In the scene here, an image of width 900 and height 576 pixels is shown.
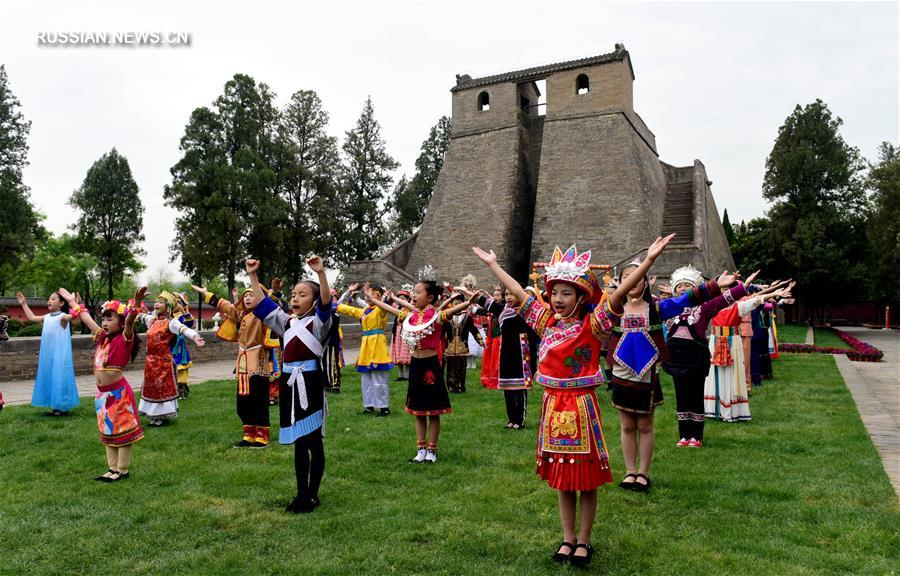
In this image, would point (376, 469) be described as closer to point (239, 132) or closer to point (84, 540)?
point (84, 540)

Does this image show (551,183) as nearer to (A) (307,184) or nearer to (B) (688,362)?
(A) (307,184)

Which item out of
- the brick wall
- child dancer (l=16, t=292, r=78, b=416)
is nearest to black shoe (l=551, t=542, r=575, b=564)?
child dancer (l=16, t=292, r=78, b=416)

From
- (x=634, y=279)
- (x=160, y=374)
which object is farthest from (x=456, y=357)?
(x=634, y=279)

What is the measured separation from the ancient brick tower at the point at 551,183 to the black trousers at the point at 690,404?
22845 mm

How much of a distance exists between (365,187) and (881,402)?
36.4m

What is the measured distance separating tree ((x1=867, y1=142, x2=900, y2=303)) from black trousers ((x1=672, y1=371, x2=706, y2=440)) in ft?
A: 115

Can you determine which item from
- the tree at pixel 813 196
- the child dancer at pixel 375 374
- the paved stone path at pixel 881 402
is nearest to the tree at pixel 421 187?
the tree at pixel 813 196

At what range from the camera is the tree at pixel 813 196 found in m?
39.9

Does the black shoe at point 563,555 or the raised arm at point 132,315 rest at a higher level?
the raised arm at point 132,315

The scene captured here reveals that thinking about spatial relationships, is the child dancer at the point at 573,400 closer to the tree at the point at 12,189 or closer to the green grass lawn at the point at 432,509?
the green grass lawn at the point at 432,509

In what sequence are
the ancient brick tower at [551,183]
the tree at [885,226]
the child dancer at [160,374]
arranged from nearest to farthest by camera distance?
the child dancer at [160,374]
the ancient brick tower at [551,183]
the tree at [885,226]

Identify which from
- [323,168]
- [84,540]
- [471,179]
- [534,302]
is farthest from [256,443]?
[323,168]

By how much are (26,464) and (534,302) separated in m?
5.86

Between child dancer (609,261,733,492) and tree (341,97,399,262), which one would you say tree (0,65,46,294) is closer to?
tree (341,97,399,262)
